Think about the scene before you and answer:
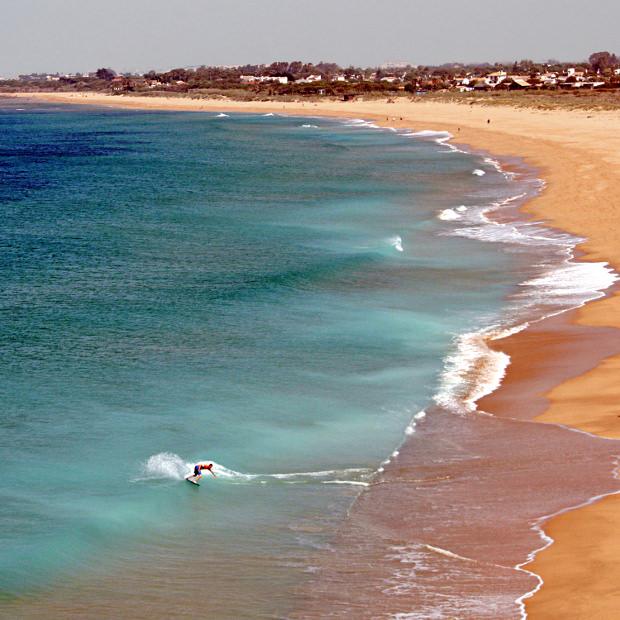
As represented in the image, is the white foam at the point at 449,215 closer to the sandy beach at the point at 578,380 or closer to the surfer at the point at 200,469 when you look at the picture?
the sandy beach at the point at 578,380

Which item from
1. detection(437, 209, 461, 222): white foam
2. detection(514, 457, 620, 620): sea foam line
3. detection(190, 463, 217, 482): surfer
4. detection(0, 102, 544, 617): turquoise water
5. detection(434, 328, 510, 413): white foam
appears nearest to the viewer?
detection(514, 457, 620, 620): sea foam line

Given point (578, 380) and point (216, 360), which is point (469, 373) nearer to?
point (578, 380)

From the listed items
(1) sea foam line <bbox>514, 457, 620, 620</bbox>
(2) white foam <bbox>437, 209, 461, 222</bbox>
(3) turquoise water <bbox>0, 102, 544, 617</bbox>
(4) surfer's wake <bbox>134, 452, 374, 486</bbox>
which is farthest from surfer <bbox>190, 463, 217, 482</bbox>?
(2) white foam <bbox>437, 209, 461, 222</bbox>

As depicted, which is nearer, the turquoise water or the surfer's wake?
the turquoise water

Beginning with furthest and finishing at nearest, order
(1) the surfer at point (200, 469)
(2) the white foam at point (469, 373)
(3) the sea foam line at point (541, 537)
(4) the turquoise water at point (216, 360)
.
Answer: (2) the white foam at point (469, 373)
(1) the surfer at point (200, 469)
(4) the turquoise water at point (216, 360)
(3) the sea foam line at point (541, 537)

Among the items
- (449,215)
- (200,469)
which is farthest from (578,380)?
(449,215)

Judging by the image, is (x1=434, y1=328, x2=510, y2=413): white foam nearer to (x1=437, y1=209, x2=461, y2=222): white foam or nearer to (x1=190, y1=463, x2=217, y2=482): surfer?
(x1=190, y1=463, x2=217, y2=482): surfer

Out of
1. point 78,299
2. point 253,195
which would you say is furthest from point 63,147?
point 78,299

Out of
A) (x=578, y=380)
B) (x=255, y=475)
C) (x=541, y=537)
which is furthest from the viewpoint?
(x=578, y=380)

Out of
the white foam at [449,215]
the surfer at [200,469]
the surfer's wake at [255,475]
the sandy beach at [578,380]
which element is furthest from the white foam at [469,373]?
the white foam at [449,215]
